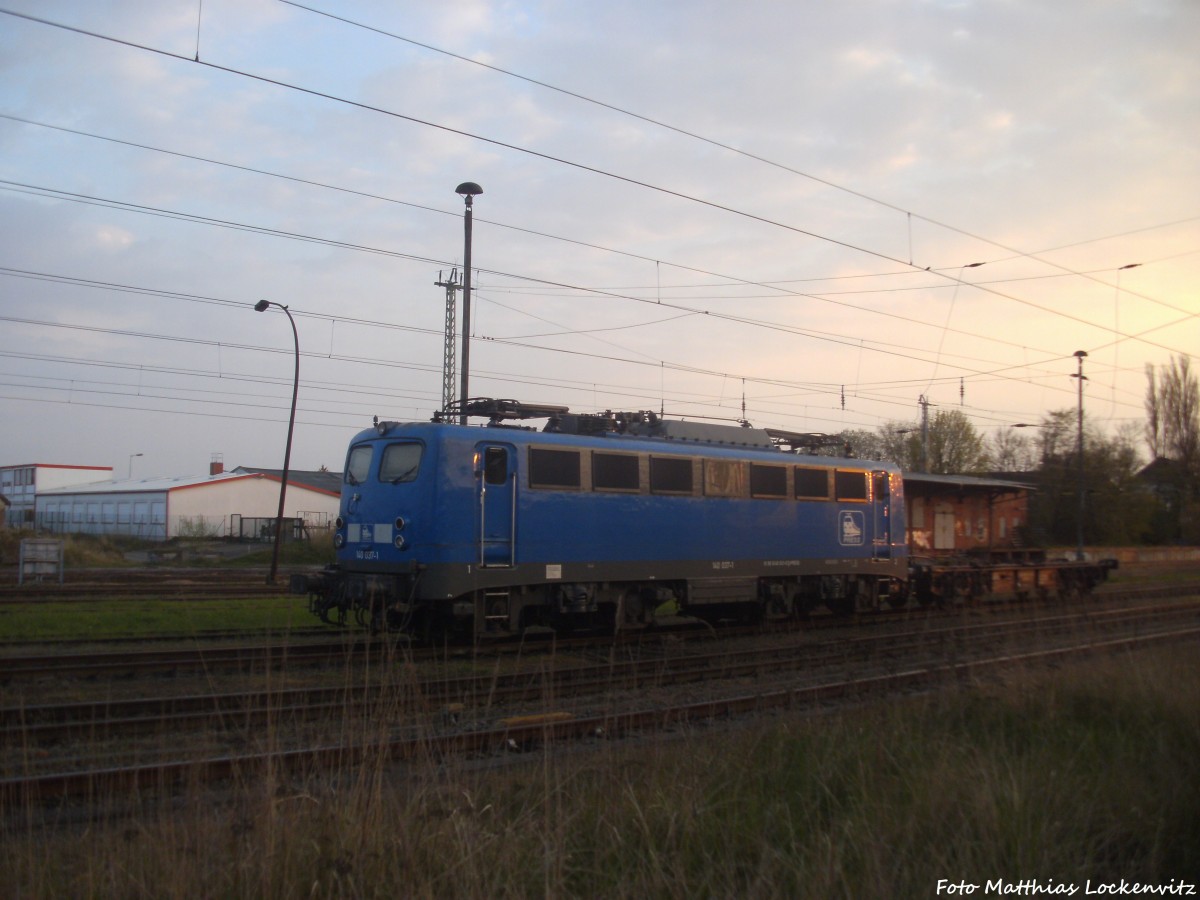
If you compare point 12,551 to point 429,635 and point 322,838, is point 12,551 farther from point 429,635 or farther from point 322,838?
point 322,838

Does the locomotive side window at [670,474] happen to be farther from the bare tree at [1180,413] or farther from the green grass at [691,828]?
the bare tree at [1180,413]

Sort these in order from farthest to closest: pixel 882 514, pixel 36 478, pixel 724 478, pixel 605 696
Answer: pixel 36 478
pixel 882 514
pixel 724 478
pixel 605 696

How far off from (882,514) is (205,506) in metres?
51.3

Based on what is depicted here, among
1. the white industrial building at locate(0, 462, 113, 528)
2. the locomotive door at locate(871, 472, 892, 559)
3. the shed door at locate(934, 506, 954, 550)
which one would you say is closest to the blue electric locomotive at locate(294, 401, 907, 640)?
the locomotive door at locate(871, 472, 892, 559)

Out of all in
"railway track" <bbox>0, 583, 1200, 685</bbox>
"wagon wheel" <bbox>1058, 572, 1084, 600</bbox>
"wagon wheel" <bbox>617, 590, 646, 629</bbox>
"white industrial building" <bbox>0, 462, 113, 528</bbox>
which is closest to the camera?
"railway track" <bbox>0, 583, 1200, 685</bbox>

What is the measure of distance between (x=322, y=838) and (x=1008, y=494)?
2792cm

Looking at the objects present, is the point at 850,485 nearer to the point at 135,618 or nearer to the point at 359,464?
the point at 359,464

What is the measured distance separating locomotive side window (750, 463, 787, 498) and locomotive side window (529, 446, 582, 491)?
→ 13.2 ft

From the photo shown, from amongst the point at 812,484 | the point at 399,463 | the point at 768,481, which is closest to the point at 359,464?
the point at 399,463

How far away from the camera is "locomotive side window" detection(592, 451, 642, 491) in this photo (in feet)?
47.8

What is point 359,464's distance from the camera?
14.2m

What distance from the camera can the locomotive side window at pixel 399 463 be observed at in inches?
519

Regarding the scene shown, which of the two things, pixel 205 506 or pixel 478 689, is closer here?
pixel 478 689

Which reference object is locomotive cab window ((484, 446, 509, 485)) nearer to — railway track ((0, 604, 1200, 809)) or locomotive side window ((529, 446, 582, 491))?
locomotive side window ((529, 446, 582, 491))
